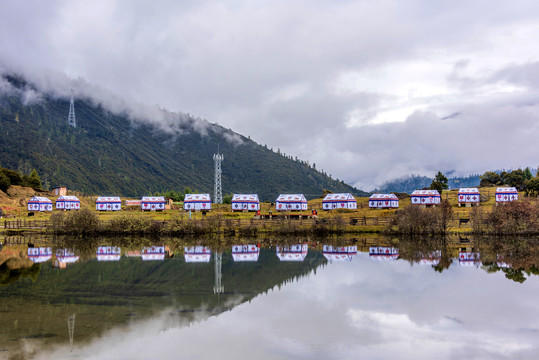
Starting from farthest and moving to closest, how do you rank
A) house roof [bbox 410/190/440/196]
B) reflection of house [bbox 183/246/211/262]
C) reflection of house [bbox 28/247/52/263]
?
house roof [bbox 410/190/440/196], reflection of house [bbox 28/247/52/263], reflection of house [bbox 183/246/211/262]

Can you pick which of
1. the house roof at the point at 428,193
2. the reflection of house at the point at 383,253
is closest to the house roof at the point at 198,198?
the house roof at the point at 428,193

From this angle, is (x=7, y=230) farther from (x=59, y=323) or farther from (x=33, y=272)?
(x=59, y=323)

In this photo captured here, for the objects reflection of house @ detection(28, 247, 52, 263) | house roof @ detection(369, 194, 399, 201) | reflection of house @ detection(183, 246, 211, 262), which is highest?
house roof @ detection(369, 194, 399, 201)

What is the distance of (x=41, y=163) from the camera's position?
185875 millimetres

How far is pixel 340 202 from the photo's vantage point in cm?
10494

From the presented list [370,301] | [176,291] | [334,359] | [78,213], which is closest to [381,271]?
A: [370,301]

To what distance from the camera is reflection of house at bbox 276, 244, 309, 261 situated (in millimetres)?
45375

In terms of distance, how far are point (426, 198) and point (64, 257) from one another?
7991cm

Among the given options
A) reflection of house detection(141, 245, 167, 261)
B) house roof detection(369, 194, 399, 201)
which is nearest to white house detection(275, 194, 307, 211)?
house roof detection(369, 194, 399, 201)

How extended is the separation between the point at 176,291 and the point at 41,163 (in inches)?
7034

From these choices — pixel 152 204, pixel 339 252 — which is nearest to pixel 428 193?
pixel 339 252

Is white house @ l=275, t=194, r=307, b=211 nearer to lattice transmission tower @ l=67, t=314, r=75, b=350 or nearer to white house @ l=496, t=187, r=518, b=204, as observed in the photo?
white house @ l=496, t=187, r=518, b=204

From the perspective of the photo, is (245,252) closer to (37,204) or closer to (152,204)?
(152,204)

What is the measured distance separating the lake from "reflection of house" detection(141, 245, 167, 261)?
0.55 m
